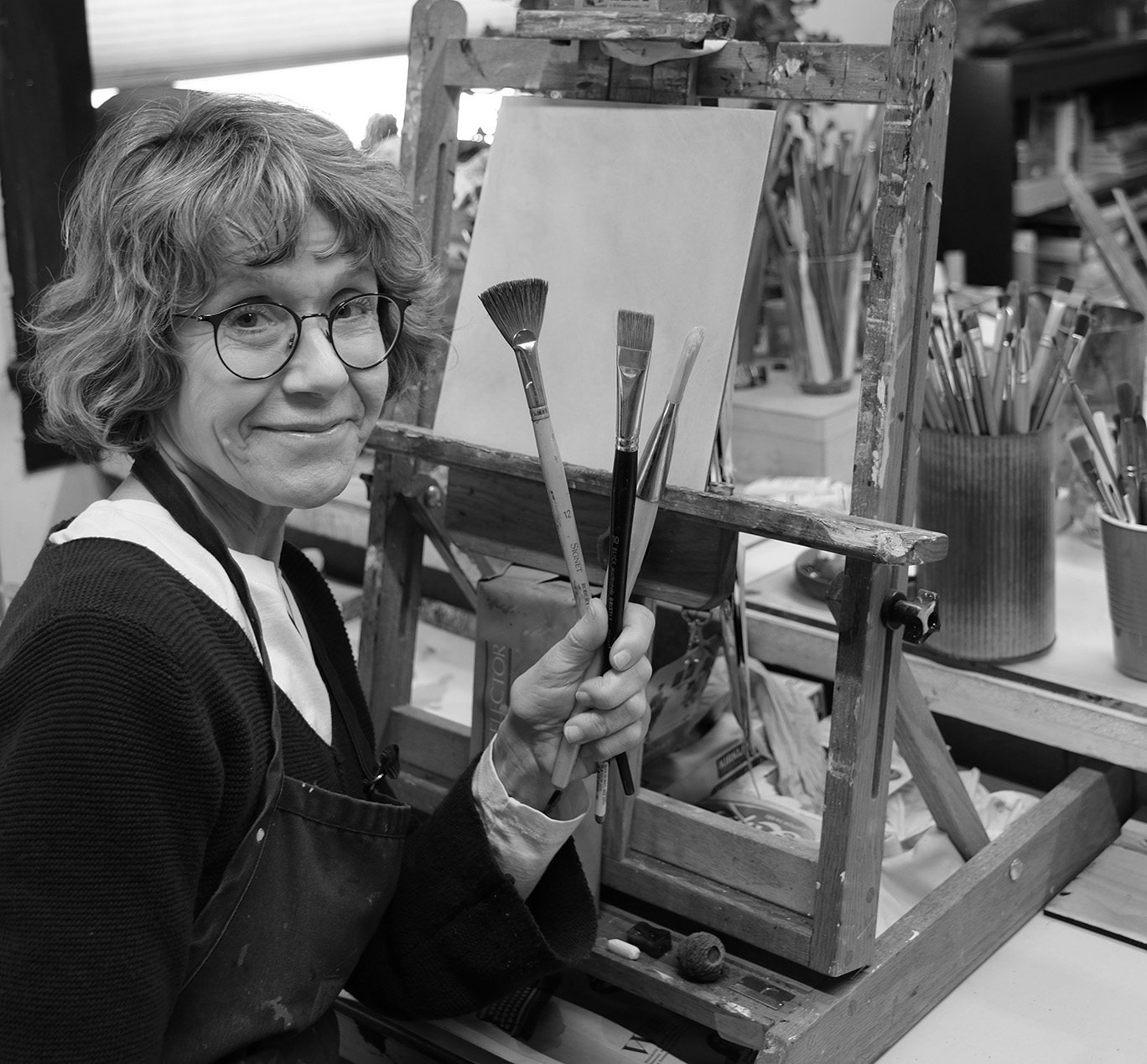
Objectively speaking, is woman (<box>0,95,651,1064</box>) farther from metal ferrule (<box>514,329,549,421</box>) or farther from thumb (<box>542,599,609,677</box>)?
metal ferrule (<box>514,329,549,421</box>)

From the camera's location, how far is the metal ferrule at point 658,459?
102cm

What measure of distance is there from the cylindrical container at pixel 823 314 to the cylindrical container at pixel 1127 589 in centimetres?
91

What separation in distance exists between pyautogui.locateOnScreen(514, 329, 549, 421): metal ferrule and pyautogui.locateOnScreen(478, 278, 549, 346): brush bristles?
2 centimetres

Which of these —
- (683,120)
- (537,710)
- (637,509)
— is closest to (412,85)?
(683,120)

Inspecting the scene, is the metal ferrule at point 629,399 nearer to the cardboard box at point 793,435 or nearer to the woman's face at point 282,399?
the woman's face at point 282,399

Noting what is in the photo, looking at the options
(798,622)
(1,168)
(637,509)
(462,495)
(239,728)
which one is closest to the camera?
(239,728)

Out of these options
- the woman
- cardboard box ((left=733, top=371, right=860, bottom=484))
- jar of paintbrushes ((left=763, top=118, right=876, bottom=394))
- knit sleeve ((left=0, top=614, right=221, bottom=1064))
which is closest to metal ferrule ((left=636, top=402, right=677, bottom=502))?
the woman

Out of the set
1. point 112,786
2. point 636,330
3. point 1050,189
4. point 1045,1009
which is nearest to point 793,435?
point 1045,1009

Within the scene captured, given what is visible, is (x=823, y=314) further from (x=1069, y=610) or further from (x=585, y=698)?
(x=585, y=698)

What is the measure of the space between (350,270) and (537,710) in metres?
0.37

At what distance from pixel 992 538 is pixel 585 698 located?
25.5 inches

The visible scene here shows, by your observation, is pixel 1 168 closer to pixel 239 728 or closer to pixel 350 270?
pixel 350 270

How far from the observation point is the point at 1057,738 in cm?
143

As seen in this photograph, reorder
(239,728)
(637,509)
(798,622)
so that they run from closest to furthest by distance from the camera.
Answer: (239,728)
(637,509)
(798,622)
